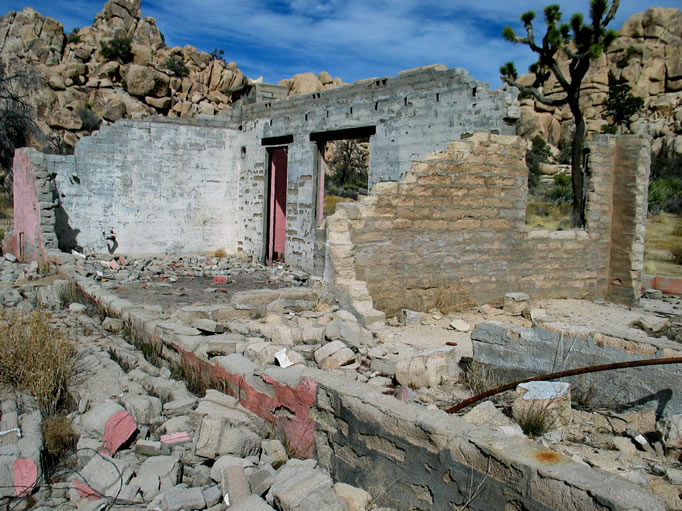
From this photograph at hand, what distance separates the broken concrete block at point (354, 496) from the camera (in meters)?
2.84

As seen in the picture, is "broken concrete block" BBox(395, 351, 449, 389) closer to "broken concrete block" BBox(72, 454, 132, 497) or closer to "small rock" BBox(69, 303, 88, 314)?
"broken concrete block" BBox(72, 454, 132, 497)

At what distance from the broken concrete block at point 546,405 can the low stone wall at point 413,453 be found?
2.28 ft

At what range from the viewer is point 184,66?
36.8 m

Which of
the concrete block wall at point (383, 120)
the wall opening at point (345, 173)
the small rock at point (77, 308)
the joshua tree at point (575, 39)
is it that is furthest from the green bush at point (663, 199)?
the small rock at point (77, 308)

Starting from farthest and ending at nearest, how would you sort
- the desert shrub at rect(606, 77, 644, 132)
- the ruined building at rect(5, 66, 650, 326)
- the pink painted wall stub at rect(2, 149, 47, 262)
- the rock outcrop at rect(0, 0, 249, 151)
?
1. the desert shrub at rect(606, 77, 644, 132)
2. the rock outcrop at rect(0, 0, 249, 151)
3. the pink painted wall stub at rect(2, 149, 47, 262)
4. the ruined building at rect(5, 66, 650, 326)

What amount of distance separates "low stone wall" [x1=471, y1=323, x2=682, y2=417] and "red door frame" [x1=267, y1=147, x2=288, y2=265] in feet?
27.1

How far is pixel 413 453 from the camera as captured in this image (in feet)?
9.36

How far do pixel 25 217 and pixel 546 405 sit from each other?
462 inches

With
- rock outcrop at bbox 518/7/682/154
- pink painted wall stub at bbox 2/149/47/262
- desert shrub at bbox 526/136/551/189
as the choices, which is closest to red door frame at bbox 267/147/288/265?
pink painted wall stub at bbox 2/149/47/262

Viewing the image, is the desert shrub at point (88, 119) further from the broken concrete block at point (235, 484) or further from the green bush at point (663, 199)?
the broken concrete block at point (235, 484)

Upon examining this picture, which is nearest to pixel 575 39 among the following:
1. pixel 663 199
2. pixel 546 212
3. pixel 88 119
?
pixel 546 212

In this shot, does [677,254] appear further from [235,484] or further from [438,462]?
[235,484]

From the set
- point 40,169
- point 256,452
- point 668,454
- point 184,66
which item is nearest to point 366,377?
point 256,452

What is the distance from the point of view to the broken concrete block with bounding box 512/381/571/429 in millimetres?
3240
